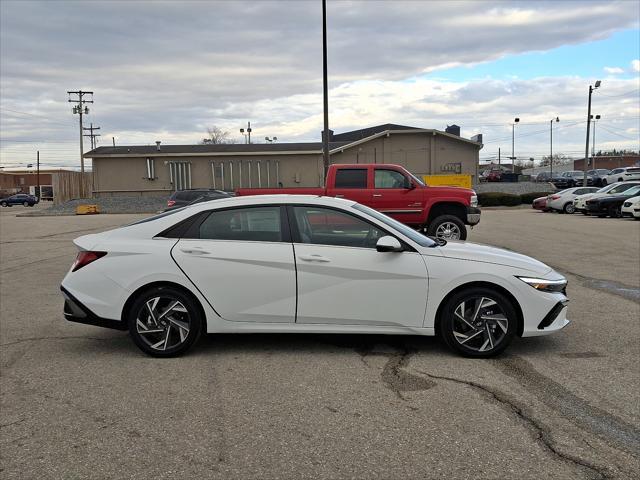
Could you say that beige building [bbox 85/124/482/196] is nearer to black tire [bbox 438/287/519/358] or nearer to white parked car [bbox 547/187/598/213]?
white parked car [bbox 547/187/598/213]

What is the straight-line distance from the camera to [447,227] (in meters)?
12.9

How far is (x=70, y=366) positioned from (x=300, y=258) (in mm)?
2340

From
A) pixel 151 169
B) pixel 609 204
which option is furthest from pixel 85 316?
pixel 151 169

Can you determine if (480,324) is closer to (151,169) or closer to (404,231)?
(404,231)

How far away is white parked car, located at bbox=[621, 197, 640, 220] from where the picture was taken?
24.6 m

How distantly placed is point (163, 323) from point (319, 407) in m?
1.89

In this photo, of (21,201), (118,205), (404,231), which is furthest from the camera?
(21,201)

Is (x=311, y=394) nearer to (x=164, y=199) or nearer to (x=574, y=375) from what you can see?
(x=574, y=375)

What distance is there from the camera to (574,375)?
4.87 m

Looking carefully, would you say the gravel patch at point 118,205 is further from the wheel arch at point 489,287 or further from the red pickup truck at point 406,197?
the wheel arch at point 489,287

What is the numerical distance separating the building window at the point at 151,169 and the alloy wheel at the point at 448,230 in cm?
3509

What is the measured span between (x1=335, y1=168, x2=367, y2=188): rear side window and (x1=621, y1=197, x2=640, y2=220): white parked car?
17.1 m

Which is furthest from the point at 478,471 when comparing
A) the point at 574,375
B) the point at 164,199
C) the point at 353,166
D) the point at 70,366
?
the point at 164,199

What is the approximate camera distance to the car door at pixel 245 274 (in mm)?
5258
